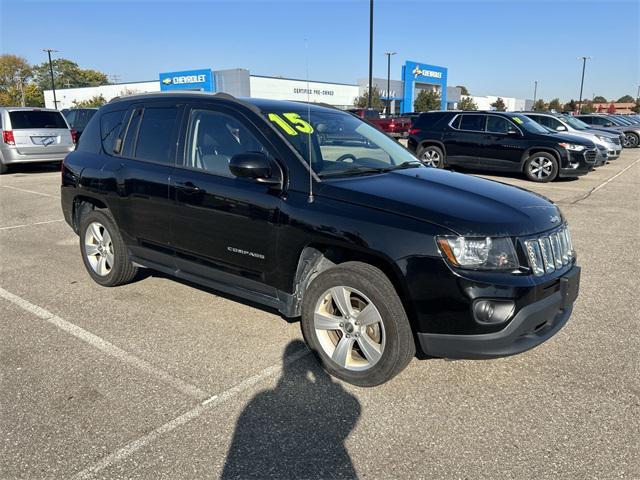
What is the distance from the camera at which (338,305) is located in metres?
3.20

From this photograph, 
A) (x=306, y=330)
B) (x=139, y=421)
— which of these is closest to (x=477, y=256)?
(x=306, y=330)

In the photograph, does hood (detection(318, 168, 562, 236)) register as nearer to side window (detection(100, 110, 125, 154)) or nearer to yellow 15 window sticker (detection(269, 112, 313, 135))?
yellow 15 window sticker (detection(269, 112, 313, 135))

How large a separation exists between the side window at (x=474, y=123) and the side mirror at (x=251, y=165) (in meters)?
11.5

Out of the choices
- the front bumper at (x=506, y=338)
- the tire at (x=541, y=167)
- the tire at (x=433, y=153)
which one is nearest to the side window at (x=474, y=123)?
the tire at (x=433, y=153)

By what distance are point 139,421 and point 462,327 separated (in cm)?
189

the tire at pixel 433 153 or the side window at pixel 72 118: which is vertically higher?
the side window at pixel 72 118

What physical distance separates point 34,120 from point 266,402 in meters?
13.6

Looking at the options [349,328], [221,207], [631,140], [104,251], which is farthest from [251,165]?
[631,140]

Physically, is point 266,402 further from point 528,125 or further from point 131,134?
point 528,125

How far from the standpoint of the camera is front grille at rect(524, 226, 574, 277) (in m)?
2.92

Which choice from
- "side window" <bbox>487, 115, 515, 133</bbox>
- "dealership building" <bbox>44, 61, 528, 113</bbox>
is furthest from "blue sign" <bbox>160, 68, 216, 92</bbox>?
"side window" <bbox>487, 115, 515, 133</bbox>

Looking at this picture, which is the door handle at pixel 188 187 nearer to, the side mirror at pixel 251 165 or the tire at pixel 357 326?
the side mirror at pixel 251 165

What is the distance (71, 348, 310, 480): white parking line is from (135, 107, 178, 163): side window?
1.93m

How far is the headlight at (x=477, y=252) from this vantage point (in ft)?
9.12
